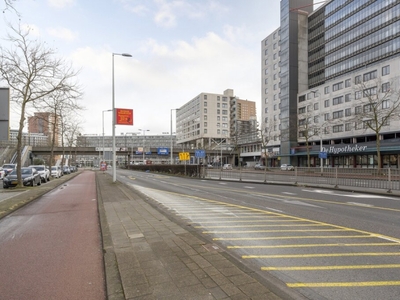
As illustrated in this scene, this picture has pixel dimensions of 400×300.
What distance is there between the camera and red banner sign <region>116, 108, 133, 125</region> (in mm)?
21219

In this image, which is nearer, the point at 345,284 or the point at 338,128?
the point at 345,284

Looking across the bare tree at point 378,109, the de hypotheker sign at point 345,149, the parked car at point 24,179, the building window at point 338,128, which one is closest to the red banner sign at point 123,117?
the parked car at point 24,179

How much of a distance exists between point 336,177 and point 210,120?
301ft

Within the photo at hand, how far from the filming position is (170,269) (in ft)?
13.1

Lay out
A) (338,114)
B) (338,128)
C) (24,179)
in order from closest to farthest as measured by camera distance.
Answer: (24,179)
(338,114)
(338,128)

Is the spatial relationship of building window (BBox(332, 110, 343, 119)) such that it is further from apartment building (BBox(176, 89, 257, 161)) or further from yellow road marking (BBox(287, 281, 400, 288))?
yellow road marking (BBox(287, 281, 400, 288))

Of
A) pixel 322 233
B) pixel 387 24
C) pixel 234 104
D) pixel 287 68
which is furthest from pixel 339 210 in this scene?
pixel 234 104

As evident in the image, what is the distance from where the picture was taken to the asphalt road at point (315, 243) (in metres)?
3.77

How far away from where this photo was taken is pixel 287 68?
67.4m

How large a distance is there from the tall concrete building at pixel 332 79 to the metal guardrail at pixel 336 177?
1753cm

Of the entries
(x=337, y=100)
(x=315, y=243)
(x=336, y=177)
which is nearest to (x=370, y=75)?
(x=337, y=100)

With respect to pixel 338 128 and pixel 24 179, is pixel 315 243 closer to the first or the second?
pixel 24 179

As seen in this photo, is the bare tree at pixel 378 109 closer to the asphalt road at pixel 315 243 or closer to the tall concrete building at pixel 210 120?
the asphalt road at pixel 315 243

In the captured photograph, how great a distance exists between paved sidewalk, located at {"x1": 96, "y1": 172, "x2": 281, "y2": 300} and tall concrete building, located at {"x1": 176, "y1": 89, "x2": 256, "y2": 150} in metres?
95.5
